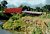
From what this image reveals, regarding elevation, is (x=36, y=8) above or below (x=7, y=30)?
below

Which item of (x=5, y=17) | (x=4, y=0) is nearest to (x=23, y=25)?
(x=5, y=17)

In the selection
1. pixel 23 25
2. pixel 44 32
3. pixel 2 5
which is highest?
pixel 44 32

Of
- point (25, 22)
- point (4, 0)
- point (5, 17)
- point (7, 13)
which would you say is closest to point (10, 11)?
point (7, 13)

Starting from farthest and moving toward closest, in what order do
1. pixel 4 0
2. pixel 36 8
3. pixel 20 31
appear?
1. pixel 4 0
2. pixel 36 8
3. pixel 20 31

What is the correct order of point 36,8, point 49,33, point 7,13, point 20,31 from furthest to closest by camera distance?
point 36,8, point 7,13, point 20,31, point 49,33

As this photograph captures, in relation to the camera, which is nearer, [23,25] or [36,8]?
[23,25]

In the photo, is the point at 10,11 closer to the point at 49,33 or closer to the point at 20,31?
the point at 20,31

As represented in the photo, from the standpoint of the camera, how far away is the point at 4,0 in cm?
3422

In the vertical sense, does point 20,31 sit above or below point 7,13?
above

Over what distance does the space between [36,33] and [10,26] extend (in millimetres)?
5756

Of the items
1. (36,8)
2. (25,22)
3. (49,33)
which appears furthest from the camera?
(36,8)

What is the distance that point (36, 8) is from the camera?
2947 centimetres

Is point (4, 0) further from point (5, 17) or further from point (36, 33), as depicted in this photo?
point (36, 33)

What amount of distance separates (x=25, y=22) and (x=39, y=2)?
11.5 meters
